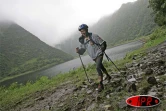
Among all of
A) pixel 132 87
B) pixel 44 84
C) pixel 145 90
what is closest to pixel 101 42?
pixel 132 87

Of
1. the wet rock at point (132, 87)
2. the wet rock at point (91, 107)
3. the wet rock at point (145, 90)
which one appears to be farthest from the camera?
the wet rock at point (132, 87)

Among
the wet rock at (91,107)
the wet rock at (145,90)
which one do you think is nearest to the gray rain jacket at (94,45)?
the wet rock at (91,107)

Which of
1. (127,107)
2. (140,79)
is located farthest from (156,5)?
(127,107)

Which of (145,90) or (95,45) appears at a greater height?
(95,45)

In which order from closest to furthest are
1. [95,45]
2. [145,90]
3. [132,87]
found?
[145,90] → [132,87] → [95,45]

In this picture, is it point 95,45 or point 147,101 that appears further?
point 95,45

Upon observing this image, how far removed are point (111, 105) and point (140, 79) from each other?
2617mm

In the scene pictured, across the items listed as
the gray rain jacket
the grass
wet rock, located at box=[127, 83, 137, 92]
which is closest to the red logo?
wet rock, located at box=[127, 83, 137, 92]

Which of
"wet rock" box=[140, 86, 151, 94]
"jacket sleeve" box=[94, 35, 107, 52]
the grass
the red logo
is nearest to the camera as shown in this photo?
the red logo

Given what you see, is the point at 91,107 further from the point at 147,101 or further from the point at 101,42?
the point at 101,42

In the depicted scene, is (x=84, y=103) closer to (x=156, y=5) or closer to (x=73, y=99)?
(x=73, y=99)

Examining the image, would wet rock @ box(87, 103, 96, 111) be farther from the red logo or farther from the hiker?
the red logo

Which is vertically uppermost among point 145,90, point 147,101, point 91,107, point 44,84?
point 44,84

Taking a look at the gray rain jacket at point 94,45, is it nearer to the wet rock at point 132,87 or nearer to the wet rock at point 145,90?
the wet rock at point 132,87
